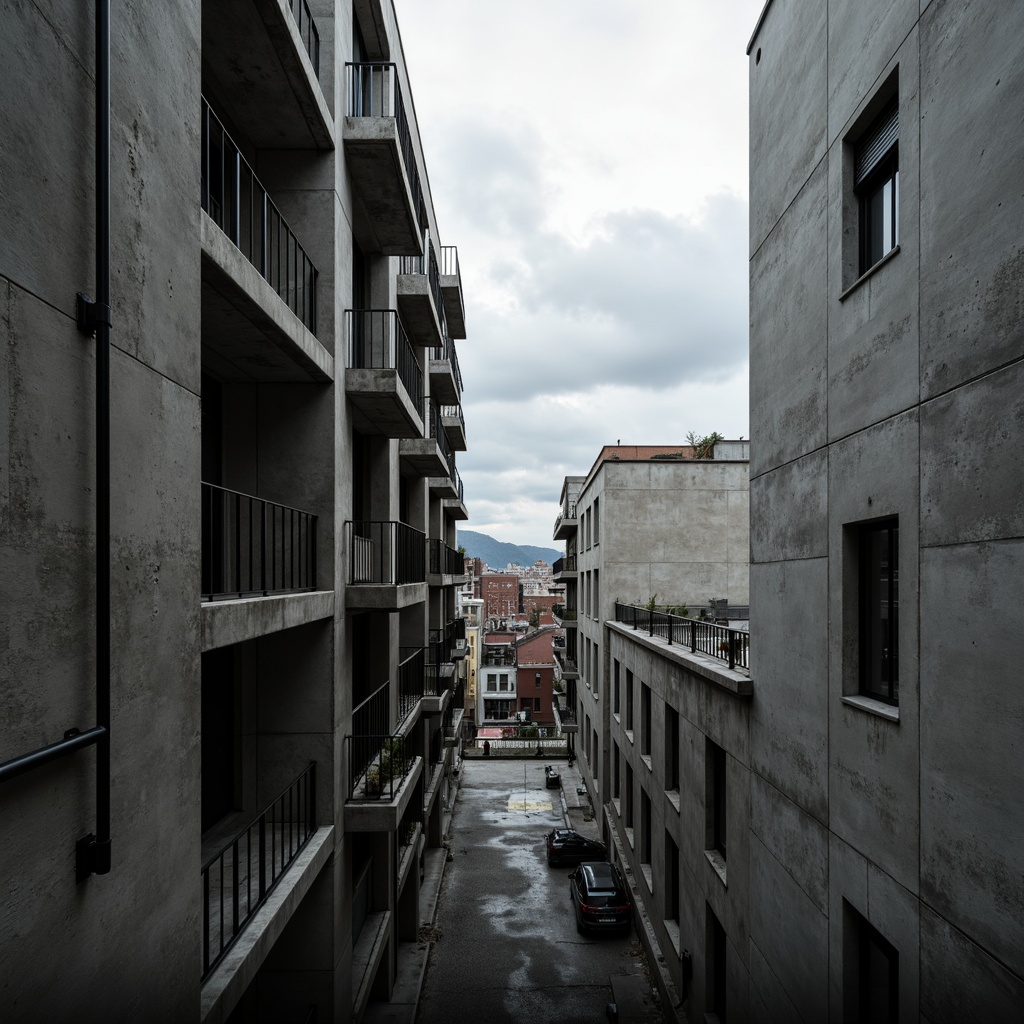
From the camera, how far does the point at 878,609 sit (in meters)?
7.05

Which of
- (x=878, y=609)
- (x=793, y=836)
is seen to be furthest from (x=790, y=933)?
(x=878, y=609)

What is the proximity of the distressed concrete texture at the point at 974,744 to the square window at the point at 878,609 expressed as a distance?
0.92 m

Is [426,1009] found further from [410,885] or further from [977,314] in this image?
[977,314]

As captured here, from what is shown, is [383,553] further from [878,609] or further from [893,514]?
[893,514]

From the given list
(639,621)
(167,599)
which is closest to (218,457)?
(167,599)

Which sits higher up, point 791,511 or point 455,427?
point 455,427

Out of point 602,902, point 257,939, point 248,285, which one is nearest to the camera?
point 257,939

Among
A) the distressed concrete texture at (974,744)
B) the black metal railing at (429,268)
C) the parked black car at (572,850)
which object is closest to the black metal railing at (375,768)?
the distressed concrete texture at (974,744)

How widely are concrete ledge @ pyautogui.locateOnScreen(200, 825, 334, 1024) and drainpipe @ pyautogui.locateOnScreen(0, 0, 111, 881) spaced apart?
8.72 ft

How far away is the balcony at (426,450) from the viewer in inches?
673

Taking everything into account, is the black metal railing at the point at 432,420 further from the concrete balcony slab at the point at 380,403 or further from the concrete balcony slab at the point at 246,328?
the concrete balcony slab at the point at 246,328

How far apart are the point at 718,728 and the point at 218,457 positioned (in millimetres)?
8734

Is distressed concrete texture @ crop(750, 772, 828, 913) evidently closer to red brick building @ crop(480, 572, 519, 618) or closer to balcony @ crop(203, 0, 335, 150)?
balcony @ crop(203, 0, 335, 150)

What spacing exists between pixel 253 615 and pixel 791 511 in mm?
6444
